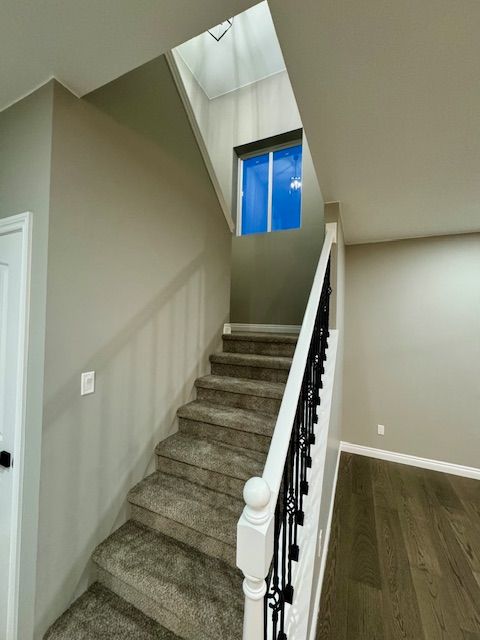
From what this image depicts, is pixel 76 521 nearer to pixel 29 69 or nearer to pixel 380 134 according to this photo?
pixel 29 69

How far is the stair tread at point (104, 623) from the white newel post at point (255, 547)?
37.0 inches

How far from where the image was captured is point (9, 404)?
1.33 metres

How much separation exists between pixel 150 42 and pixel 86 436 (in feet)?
5.77

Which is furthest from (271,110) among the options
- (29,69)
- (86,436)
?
(86,436)

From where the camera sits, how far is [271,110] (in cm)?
371

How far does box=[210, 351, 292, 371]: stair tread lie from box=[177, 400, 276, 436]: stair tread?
1.33 ft

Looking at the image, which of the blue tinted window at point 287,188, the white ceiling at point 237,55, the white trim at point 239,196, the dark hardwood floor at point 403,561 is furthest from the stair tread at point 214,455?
the white ceiling at point 237,55

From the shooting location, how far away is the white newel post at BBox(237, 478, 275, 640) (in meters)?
0.66

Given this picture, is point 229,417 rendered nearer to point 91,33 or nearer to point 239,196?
point 91,33

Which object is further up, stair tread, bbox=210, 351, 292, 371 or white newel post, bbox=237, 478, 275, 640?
stair tread, bbox=210, 351, 292, 371

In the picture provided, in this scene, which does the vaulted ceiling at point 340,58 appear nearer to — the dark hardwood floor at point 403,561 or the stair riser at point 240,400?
the stair riser at point 240,400

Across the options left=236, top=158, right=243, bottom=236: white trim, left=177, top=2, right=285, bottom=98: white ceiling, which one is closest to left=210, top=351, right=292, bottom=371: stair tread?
left=236, top=158, right=243, bottom=236: white trim

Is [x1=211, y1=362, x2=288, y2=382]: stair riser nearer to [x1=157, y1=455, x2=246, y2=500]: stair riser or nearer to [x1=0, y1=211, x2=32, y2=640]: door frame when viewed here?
[x1=157, y1=455, x2=246, y2=500]: stair riser

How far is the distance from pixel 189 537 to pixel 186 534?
22mm
